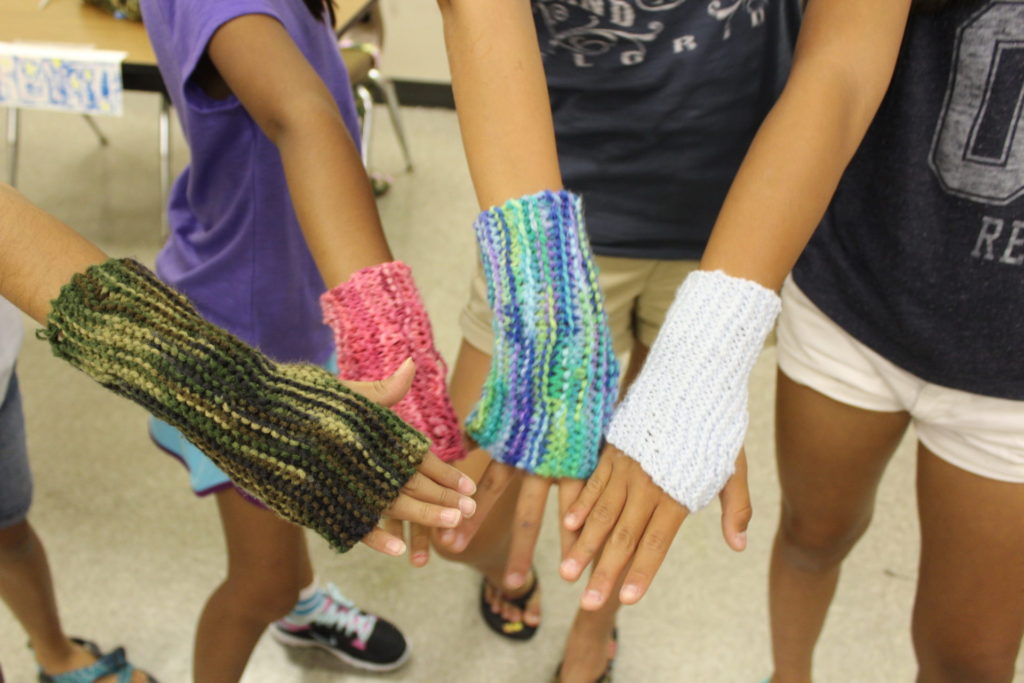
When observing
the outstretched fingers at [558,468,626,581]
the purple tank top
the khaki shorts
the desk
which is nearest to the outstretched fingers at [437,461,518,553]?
the outstretched fingers at [558,468,626,581]

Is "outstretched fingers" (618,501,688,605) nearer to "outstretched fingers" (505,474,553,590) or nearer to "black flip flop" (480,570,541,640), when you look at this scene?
"outstretched fingers" (505,474,553,590)

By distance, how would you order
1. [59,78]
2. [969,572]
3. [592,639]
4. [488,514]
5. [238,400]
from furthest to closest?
[59,78]
[592,639]
[488,514]
[969,572]
[238,400]

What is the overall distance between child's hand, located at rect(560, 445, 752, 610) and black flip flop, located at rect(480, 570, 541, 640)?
0.71 m

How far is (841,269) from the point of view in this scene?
32.9 inches

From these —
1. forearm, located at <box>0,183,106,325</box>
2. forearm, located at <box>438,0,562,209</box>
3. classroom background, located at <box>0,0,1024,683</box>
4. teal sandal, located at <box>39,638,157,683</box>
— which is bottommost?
classroom background, located at <box>0,0,1024,683</box>

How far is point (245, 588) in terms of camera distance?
38.8 inches

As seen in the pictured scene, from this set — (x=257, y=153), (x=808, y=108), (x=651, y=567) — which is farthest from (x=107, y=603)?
(x=808, y=108)

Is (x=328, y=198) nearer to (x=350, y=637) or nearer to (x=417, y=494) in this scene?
(x=417, y=494)

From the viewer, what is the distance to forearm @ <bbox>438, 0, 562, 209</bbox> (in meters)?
0.69

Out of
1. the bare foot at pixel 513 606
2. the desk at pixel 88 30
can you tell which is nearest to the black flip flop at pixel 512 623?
the bare foot at pixel 513 606

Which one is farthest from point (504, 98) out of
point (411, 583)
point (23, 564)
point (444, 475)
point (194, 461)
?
point (411, 583)

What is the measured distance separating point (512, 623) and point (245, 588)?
52 centimetres

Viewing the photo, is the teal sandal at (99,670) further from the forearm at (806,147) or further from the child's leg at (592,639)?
the forearm at (806,147)

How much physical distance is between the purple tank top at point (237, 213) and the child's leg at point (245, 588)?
20 centimetres
